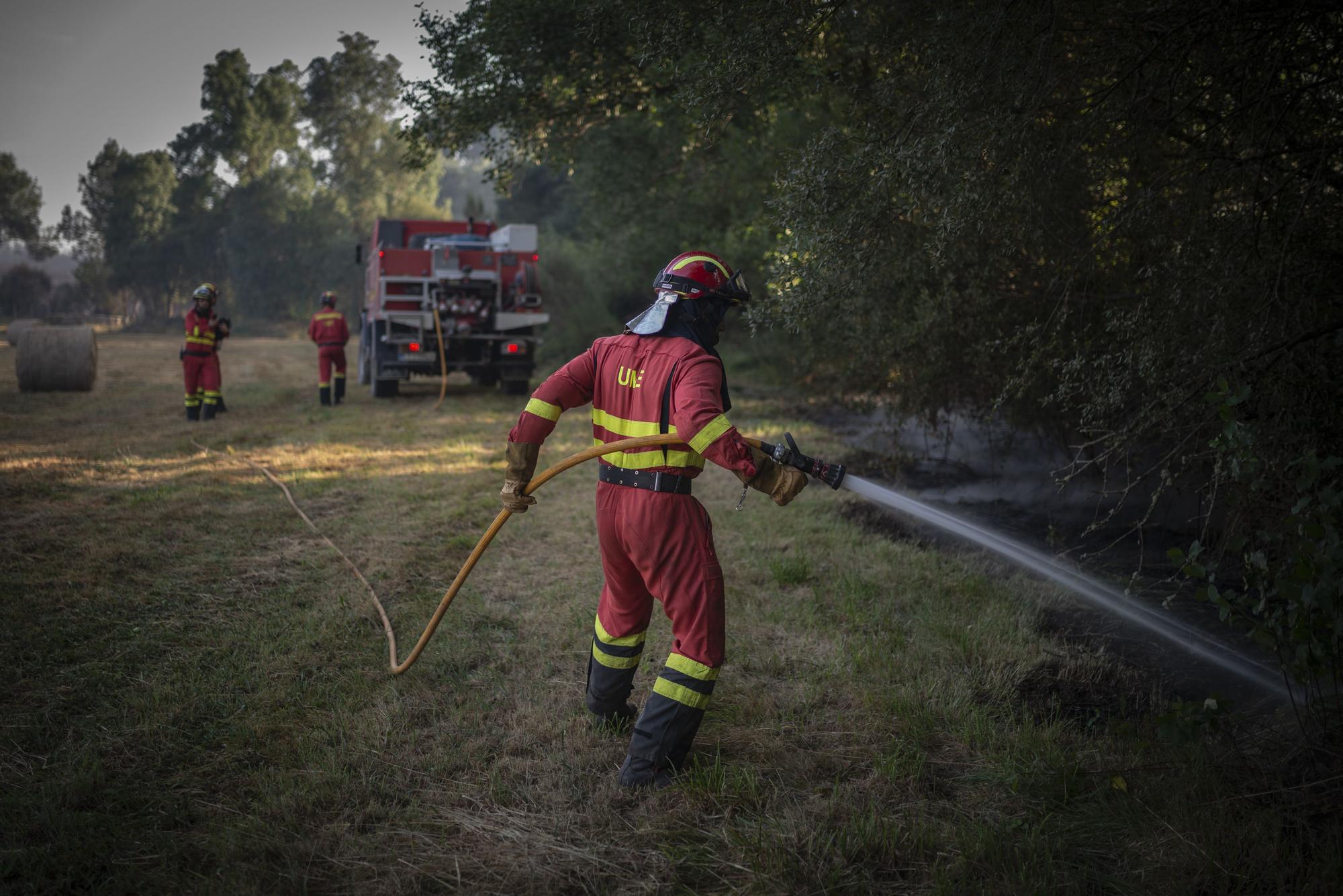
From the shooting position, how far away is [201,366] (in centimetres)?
1186

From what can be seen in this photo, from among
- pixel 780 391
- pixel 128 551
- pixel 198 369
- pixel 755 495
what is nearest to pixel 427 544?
pixel 128 551

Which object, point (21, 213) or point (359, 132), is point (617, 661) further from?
point (21, 213)

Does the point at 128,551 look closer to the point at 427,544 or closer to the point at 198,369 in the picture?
the point at 427,544

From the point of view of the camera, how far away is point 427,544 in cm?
653

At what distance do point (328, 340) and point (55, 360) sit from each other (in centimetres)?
513

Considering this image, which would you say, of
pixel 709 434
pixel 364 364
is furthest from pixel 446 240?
pixel 709 434

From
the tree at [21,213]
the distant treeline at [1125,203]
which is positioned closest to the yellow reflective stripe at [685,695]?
the distant treeline at [1125,203]

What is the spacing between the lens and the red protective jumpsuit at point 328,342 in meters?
13.6

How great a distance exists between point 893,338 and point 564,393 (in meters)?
5.54

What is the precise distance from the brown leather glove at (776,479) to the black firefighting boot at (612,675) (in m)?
0.87

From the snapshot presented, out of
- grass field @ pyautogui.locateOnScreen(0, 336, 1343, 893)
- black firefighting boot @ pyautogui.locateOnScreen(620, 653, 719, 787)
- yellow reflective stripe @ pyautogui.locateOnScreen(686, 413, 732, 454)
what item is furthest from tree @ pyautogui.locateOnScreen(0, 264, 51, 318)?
yellow reflective stripe @ pyautogui.locateOnScreen(686, 413, 732, 454)

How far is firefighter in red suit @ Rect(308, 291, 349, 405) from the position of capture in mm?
13625

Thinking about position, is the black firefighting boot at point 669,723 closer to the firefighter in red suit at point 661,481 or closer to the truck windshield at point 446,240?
the firefighter in red suit at point 661,481

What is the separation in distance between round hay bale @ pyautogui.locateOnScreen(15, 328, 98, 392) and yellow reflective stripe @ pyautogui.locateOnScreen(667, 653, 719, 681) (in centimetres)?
1535
